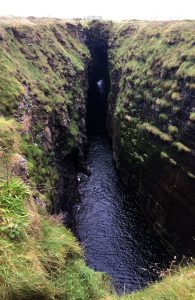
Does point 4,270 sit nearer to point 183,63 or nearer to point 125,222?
point 125,222

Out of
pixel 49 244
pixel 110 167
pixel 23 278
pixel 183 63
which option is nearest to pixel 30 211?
pixel 49 244

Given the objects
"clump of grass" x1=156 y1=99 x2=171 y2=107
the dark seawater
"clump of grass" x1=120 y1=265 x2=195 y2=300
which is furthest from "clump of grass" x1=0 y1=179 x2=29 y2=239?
"clump of grass" x1=156 y1=99 x2=171 y2=107

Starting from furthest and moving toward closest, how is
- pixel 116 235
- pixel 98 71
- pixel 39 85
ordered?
1. pixel 98 71
2. pixel 39 85
3. pixel 116 235

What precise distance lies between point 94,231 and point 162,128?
62.5 ft

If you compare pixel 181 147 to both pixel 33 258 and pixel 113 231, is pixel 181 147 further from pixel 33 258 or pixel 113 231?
pixel 33 258

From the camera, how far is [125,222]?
54594 millimetres

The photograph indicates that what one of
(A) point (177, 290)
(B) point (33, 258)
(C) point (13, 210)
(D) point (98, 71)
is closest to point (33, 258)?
(B) point (33, 258)

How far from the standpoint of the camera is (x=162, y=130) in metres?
54.1

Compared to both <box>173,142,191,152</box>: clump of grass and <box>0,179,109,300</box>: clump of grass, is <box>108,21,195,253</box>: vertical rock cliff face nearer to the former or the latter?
<box>173,142,191,152</box>: clump of grass

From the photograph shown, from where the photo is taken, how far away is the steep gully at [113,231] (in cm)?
4528

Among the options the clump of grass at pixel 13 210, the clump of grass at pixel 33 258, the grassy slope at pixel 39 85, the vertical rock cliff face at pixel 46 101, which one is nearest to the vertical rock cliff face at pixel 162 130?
the vertical rock cliff face at pixel 46 101

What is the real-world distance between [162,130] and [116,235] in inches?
694

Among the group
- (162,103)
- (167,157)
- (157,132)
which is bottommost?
(167,157)

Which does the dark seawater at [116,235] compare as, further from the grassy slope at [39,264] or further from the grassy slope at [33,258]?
the grassy slope at [39,264]
